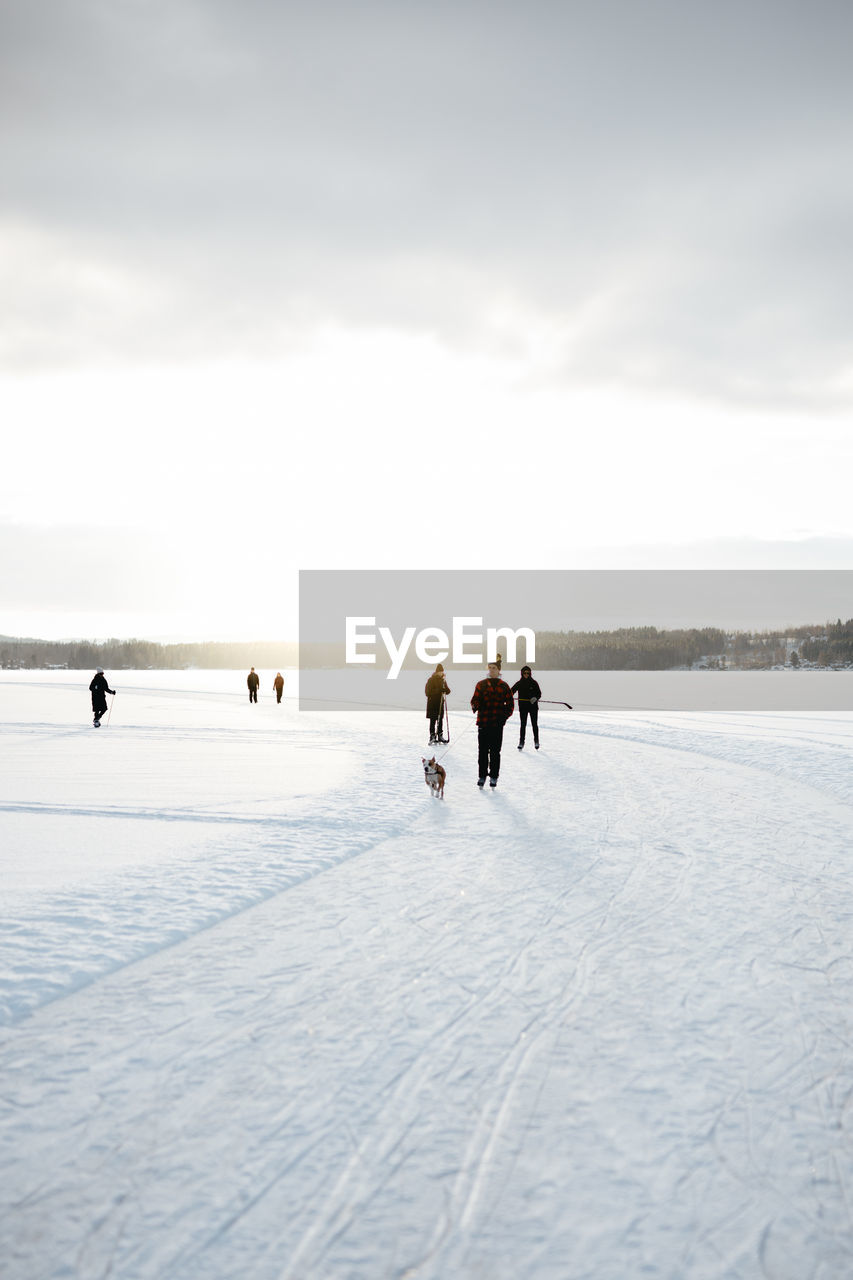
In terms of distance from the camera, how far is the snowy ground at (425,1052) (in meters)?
2.49

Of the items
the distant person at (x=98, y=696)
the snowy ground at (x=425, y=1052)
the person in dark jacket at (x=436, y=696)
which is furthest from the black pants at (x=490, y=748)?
the distant person at (x=98, y=696)

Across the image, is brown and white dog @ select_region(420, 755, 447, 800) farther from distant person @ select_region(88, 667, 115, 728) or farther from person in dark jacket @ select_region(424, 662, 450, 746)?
distant person @ select_region(88, 667, 115, 728)

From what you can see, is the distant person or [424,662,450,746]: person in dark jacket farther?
the distant person

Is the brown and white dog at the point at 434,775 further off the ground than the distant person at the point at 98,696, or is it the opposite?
the distant person at the point at 98,696

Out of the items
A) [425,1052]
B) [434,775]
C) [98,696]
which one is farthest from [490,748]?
[98,696]

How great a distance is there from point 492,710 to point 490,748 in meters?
0.62

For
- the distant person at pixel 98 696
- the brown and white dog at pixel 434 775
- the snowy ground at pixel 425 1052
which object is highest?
the distant person at pixel 98 696

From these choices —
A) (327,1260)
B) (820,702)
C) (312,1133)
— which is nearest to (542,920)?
(312,1133)

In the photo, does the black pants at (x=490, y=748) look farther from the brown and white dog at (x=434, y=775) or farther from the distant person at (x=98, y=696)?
the distant person at (x=98, y=696)

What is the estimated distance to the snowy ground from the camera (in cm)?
249

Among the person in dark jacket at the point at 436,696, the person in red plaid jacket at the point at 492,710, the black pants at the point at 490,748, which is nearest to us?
the person in red plaid jacket at the point at 492,710

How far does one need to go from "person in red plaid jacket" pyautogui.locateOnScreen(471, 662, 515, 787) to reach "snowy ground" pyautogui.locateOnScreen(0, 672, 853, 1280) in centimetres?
253

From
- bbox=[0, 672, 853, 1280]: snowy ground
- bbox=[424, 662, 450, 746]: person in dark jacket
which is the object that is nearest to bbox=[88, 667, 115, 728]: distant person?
bbox=[424, 662, 450, 746]: person in dark jacket

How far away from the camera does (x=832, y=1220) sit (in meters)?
2.57
